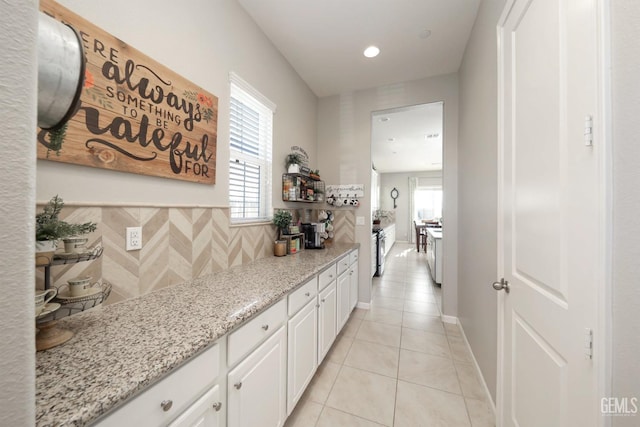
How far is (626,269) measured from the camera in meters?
0.60

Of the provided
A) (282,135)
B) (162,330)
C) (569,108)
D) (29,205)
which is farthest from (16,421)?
(282,135)

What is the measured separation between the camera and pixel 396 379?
1.84m

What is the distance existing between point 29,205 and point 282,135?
231 centimetres

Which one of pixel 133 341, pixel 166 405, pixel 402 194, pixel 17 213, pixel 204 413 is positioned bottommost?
pixel 204 413

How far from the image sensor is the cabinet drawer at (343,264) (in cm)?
230

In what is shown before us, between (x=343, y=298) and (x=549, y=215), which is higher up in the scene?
(x=549, y=215)

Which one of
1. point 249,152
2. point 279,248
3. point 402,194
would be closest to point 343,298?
point 279,248

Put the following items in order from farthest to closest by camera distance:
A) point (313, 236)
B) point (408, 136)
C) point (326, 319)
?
1. point (408, 136)
2. point (313, 236)
3. point (326, 319)

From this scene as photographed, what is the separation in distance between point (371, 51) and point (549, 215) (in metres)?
2.26

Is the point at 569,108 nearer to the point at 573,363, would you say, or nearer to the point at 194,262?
the point at 573,363

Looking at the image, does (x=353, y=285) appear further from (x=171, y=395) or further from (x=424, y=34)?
(x=424, y=34)

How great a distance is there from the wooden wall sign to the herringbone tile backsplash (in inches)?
8.5

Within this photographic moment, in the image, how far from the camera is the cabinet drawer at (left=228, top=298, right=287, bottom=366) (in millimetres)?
953

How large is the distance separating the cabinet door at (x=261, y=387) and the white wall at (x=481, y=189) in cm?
136
